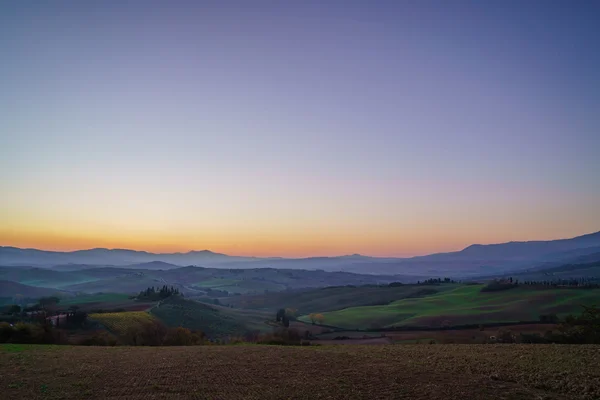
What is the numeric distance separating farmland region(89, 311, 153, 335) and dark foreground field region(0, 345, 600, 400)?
50.8 m

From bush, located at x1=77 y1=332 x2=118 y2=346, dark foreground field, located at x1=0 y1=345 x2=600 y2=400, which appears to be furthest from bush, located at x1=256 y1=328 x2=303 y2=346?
bush, located at x1=77 y1=332 x2=118 y2=346

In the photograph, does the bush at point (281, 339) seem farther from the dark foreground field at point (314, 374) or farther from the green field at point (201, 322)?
the green field at point (201, 322)

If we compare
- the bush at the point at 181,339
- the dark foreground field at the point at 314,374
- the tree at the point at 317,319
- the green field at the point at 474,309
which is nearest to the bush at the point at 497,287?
the green field at the point at 474,309

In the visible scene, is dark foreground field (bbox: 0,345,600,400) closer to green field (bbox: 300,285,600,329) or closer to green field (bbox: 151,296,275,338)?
green field (bbox: 151,296,275,338)

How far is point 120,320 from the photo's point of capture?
9369 cm

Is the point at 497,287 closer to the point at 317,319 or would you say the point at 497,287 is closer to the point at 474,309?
the point at 474,309

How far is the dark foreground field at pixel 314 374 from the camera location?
883 inches

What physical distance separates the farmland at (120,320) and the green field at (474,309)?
184ft

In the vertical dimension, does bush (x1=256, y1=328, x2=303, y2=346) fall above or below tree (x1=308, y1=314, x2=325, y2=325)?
above

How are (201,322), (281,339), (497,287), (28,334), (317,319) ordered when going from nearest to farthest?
(28,334), (281,339), (201,322), (317,319), (497,287)

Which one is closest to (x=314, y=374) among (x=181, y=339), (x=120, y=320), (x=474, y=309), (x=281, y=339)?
(x=281, y=339)

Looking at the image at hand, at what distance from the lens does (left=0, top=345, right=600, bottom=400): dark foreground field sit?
22438 mm

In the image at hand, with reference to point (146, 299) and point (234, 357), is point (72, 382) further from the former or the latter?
point (146, 299)

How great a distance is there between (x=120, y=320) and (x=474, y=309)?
316 feet
